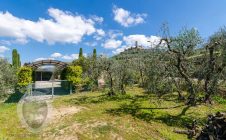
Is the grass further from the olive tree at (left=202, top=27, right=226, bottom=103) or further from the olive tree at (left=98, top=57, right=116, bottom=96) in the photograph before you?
the olive tree at (left=98, top=57, right=116, bottom=96)

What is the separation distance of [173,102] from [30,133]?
1324cm

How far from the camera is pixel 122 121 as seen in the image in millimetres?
15133

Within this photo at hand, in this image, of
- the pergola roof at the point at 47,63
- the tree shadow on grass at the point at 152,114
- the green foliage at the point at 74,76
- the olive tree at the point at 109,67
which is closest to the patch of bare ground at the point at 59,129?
the tree shadow on grass at the point at 152,114

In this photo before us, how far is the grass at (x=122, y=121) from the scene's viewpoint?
13.0 meters

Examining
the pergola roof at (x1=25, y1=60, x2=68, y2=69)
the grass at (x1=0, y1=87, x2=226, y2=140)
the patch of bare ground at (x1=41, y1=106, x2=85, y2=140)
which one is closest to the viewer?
the patch of bare ground at (x1=41, y1=106, x2=85, y2=140)

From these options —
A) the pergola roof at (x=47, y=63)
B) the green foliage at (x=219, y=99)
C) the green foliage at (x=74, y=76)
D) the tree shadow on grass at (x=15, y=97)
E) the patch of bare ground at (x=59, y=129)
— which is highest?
the pergola roof at (x=47, y=63)

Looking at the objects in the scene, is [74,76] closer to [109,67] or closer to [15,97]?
[109,67]

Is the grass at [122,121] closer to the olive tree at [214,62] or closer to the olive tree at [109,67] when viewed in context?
the olive tree at [214,62]

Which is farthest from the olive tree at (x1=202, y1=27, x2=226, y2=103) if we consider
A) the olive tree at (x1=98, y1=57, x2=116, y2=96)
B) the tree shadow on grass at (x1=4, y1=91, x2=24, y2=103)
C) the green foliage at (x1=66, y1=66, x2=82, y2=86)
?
the tree shadow on grass at (x1=4, y1=91, x2=24, y2=103)

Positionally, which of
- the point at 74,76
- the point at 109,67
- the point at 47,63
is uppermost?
the point at 47,63

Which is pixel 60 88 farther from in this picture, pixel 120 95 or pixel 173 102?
pixel 173 102

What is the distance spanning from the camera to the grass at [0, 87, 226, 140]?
1301 cm

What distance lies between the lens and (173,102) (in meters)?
21.6

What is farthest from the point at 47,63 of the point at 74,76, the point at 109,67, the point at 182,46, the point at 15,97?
the point at 182,46
